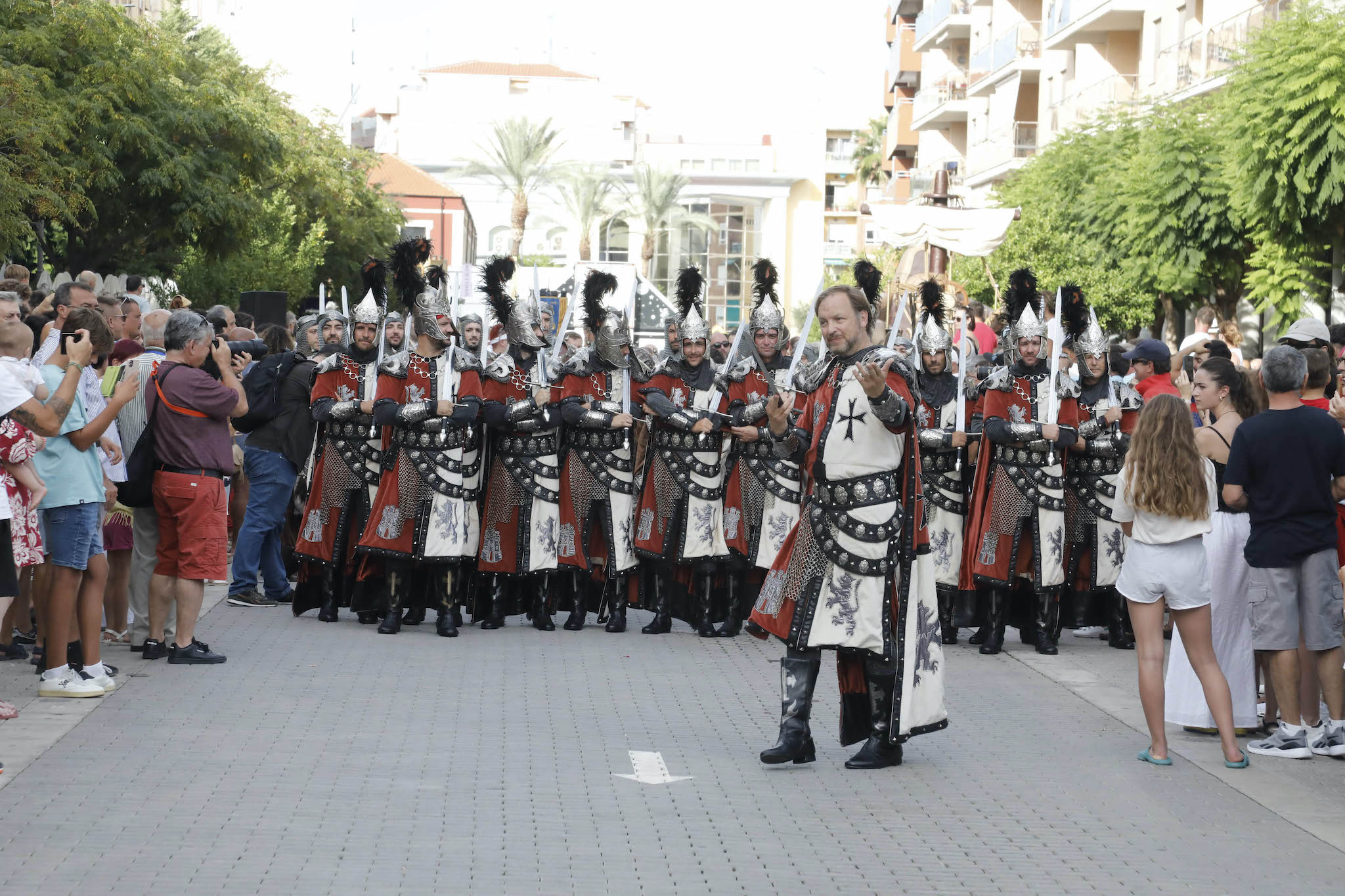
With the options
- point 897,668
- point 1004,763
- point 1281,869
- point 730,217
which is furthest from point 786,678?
point 730,217

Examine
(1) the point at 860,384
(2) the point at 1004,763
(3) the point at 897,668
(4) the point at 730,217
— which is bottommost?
(2) the point at 1004,763

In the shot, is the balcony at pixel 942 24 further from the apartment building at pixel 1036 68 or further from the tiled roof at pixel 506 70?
the tiled roof at pixel 506 70

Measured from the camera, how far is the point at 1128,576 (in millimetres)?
7676

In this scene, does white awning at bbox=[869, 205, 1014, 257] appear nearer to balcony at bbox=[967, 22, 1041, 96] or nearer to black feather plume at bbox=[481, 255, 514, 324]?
black feather plume at bbox=[481, 255, 514, 324]

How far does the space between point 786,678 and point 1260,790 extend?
208cm

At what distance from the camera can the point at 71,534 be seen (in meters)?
8.45

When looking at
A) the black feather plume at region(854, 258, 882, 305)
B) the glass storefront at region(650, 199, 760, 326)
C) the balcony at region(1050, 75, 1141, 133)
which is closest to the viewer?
the black feather plume at region(854, 258, 882, 305)

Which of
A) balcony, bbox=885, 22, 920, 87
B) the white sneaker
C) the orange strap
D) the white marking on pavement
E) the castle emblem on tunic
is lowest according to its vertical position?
the white marking on pavement

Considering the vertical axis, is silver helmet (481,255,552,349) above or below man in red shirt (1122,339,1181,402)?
above

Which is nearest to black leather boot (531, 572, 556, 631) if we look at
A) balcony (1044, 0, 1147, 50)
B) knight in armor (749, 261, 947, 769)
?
knight in armor (749, 261, 947, 769)

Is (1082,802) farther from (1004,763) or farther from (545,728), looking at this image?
(545,728)

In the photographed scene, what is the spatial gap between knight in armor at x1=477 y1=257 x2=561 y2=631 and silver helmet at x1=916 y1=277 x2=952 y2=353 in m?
2.52

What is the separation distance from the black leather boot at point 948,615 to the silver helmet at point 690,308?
2.39 meters

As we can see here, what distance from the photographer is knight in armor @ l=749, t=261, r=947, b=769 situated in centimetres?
733
